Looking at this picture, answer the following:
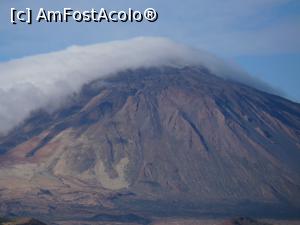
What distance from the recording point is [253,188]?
199750 mm

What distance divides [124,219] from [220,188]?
37.4 meters

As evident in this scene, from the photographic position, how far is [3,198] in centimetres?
18750

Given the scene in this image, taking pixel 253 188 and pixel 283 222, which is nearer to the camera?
pixel 283 222

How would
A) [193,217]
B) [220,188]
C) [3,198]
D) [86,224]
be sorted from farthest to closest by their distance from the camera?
[220,188] → [3,198] → [193,217] → [86,224]

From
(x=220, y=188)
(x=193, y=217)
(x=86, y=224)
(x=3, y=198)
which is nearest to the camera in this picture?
(x=86, y=224)

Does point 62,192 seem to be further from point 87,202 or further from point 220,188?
point 220,188

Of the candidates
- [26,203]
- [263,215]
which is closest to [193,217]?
[263,215]

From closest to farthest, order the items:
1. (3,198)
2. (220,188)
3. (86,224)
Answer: (86,224) < (3,198) < (220,188)

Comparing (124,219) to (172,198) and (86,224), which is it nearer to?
(86,224)

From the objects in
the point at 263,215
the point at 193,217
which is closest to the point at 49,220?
the point at 193,217

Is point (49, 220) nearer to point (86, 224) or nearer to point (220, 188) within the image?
point (86, 224)

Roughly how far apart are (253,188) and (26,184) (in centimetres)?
5971

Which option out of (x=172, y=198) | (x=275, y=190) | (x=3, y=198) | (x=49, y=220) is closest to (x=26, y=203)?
(x=3, y=198)

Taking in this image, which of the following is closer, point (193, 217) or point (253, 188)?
point (193, 217)
